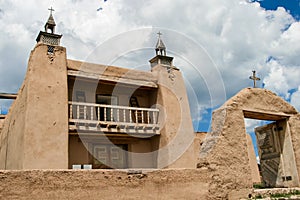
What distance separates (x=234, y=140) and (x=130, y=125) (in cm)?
693

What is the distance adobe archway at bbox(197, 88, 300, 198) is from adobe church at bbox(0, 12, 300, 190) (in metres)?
0.02

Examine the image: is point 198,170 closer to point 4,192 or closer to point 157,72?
point 4,192

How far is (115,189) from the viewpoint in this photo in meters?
6.20

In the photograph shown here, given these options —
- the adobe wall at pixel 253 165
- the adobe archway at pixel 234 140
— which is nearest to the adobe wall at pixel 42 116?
the adobe archway at pixel 234 140

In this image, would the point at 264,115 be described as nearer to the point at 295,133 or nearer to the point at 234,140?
the point at 295,133

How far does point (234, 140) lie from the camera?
7.97 m

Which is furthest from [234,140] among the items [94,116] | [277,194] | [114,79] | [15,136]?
[15,136]

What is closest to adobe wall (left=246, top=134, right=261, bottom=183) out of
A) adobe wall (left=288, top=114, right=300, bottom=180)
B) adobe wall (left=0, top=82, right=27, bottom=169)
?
adobe wall (left=288, top=114, right=300, bottom=180)

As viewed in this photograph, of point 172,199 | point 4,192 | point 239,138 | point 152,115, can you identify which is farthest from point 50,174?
point 152,115

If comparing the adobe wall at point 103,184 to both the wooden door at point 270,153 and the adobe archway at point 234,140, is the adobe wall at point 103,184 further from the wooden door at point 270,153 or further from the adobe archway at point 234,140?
the wooden door at point 270,153

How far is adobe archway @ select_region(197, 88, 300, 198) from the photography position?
7.53 m

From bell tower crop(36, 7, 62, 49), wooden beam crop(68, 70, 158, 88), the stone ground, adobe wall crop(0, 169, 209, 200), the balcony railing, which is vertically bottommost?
the stone ground

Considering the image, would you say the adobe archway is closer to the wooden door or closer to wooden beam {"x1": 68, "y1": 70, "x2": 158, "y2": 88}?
the wooden door

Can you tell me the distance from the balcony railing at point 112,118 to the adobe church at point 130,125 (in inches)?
1.8
